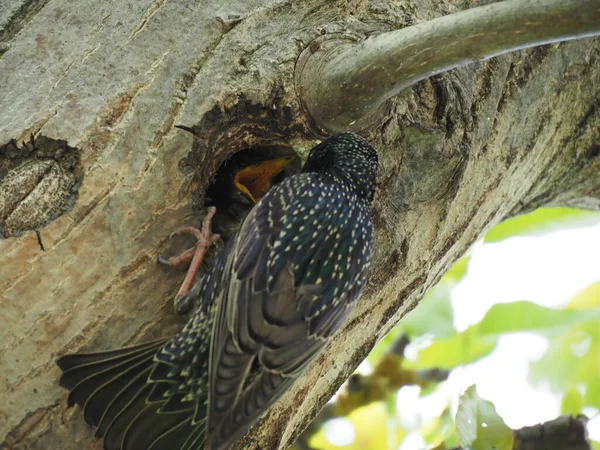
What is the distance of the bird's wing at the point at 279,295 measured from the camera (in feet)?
8.75

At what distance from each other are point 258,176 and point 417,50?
1313 mm

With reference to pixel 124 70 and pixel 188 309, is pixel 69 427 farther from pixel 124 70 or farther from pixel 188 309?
pixel 124 70

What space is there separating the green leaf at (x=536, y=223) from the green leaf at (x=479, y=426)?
1688 millimetres

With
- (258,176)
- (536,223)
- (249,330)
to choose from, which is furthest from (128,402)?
(536,223)

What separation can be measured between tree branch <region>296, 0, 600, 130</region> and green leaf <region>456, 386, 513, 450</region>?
1090 millimetres

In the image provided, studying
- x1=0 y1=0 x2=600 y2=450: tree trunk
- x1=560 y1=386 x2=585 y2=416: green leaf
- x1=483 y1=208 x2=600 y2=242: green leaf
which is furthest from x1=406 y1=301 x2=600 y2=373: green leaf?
x1=483 y1=208 x2=600 y2=242: green leaf

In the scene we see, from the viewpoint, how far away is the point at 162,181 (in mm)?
2885

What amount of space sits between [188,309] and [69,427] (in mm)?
545

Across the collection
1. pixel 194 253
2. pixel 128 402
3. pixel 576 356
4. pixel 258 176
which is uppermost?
pixel 194 253

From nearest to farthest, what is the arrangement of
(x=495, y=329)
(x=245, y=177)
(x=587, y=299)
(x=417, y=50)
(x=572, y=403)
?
1. (x=417, y=50)
2. (x=572, y=403)
3. (x=245, y=177)
4. (x=495, y=329)
5. (x=587, y=299)

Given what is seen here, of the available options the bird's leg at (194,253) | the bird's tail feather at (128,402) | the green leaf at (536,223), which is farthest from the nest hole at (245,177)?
the green leaf at (536,223)

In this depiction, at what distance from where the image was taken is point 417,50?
2643 millimetres

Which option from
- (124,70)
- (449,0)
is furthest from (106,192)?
(449,0)

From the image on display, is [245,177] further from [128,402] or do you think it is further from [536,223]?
[536,223]
